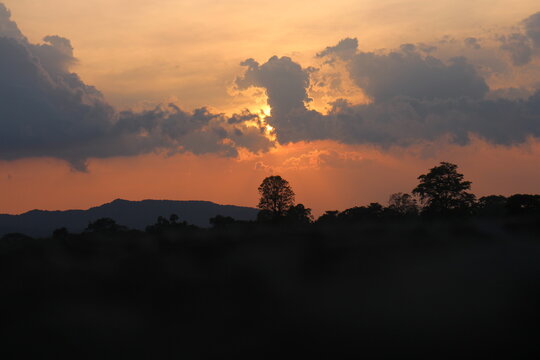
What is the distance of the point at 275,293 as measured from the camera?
18.6 feet

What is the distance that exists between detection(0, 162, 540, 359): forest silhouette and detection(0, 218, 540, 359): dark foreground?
1 cm

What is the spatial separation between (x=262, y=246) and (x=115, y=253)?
1.76 meters

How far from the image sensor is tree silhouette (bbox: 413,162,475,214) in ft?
148

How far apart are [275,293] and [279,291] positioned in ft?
0.17

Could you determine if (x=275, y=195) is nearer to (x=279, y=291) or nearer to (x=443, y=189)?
(x=443, y=189)

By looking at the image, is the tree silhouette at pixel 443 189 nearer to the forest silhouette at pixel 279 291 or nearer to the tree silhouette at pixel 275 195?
the tree silhouette at pixel 275 195

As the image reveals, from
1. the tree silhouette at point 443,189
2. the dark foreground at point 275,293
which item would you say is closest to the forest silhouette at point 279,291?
the dark foreground at point 275,293

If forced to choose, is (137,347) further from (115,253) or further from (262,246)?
(262,246)

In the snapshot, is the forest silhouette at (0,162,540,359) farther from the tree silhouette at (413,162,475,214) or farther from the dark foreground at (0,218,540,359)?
the tree silhouette at (413,162,475,214)

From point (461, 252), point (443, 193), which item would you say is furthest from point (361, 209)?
point (461, 252)

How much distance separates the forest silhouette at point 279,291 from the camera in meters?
4.89

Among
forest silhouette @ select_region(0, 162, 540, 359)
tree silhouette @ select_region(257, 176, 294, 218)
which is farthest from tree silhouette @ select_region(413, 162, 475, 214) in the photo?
forest silhouette @ select_region(0, 162, 540, 359)

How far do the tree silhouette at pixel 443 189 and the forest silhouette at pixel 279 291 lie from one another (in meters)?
39.4

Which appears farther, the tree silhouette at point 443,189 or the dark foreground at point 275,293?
the tree silhouette at point 443,189
